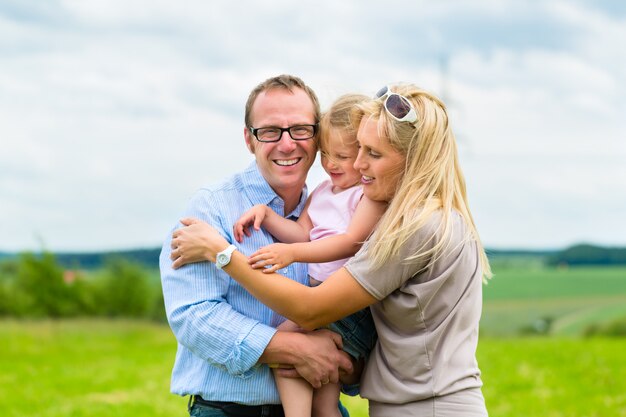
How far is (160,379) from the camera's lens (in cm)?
1565

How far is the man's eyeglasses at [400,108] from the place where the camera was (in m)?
3.34

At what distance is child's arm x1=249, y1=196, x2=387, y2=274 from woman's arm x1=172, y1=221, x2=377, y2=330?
74 millimetres

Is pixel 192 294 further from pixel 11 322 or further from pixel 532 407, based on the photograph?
pixel 11 322

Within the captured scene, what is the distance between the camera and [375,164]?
3408 millimetres

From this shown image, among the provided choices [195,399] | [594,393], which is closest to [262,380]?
[195,399]

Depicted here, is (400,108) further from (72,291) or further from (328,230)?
(72,291)

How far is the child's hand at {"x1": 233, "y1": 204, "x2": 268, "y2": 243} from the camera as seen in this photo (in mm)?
3779

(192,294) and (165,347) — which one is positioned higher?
(192,294)

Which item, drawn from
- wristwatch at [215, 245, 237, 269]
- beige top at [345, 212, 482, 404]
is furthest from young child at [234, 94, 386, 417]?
beige top at [345, 212, 482, 404]

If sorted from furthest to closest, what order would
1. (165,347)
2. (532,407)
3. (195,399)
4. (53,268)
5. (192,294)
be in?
(53,268) < (165,347) < (532,407) < (195,399) < (192,294)

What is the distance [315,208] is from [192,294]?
72 cm

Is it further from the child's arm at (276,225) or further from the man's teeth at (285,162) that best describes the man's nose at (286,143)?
the child's arm at (276,225)

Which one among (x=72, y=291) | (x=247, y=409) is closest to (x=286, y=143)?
(x=247, y=409)

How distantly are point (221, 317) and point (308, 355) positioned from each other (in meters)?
0.44
